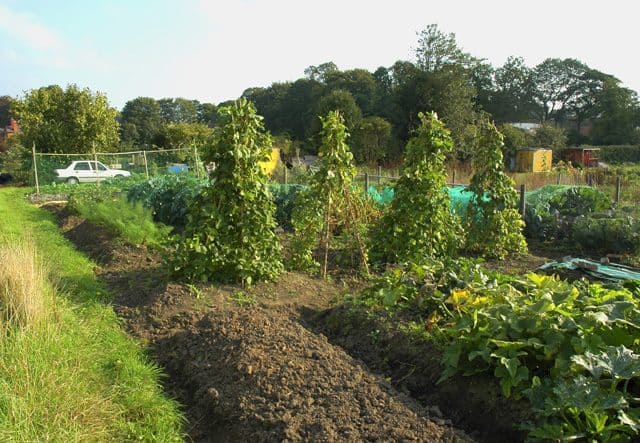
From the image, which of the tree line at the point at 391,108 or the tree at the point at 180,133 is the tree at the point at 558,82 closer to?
the tree line at the point at 391,108

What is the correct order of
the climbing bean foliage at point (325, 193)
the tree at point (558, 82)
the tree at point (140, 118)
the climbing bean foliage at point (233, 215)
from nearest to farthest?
1. the climbing bean foliage at point (233, 215)
2. the climbing bean foliage at point (325, 193)
3. the tree at point (140, 118)
4. the tree at point (558, 82)

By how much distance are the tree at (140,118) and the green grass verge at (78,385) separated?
49.8m

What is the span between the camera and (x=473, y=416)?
3381 millimetres

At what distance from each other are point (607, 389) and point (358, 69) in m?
46.1

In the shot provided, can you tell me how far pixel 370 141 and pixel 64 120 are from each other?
50.2 feet

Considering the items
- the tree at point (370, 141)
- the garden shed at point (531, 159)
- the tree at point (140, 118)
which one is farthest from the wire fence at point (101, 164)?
the tree at point (140, 118)

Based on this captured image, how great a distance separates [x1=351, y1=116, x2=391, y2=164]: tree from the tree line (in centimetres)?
5

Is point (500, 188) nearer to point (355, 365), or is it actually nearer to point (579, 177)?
point (355, 365)

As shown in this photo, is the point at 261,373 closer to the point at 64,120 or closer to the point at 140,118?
the point at 64,120

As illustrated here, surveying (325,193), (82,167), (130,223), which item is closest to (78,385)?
(325,193)

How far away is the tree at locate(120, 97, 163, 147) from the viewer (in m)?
52.0

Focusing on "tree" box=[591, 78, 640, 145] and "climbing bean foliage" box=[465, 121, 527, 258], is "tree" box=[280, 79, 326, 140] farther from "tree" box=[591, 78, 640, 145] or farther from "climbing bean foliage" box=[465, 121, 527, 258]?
"climbing bean foliage" box=[465, 121, 527, 258]

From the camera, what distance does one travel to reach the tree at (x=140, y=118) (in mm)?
52031

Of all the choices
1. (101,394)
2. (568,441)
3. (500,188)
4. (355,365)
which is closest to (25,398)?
(101,394)
